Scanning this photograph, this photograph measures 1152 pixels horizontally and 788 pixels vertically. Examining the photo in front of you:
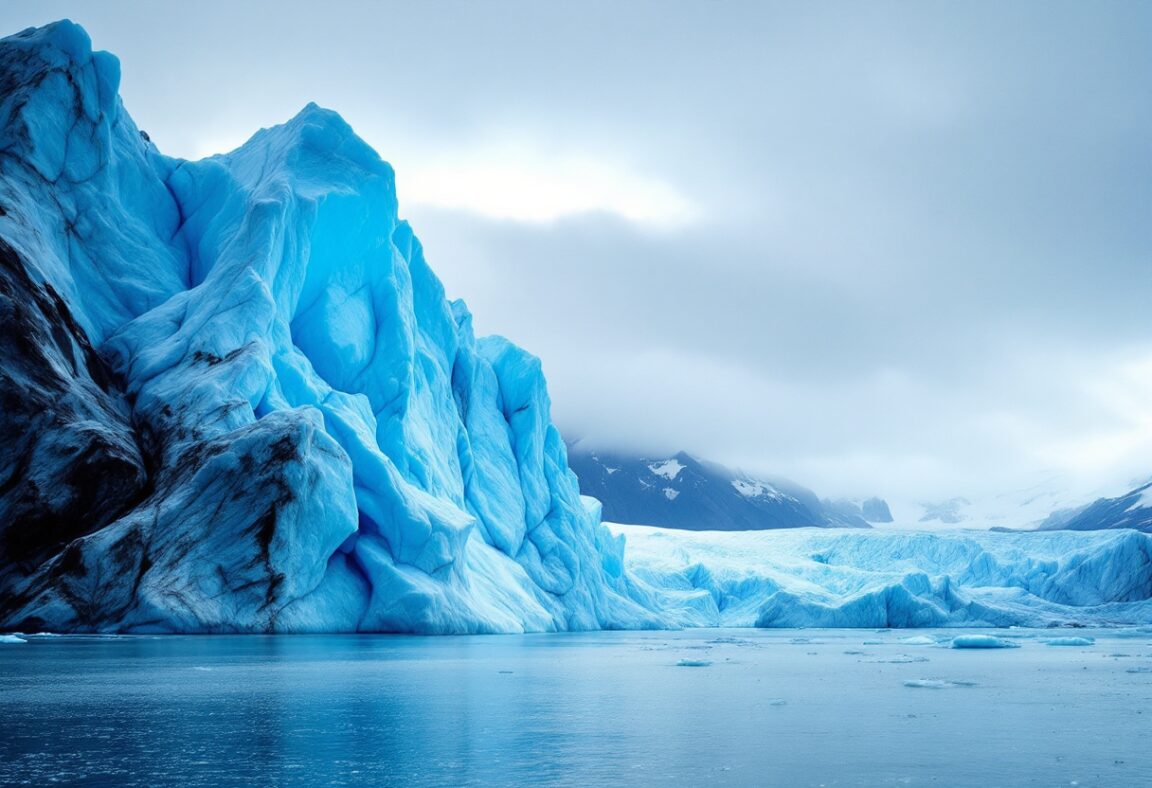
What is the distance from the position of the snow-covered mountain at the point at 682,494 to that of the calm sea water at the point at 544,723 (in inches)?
5612

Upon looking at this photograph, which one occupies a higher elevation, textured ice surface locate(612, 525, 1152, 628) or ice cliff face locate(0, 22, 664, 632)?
ice cliff face locate(0, 22, 664, 632)

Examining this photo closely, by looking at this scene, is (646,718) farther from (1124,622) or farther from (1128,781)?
(1124,622)

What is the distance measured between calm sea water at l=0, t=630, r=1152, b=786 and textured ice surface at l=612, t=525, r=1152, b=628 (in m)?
24.8

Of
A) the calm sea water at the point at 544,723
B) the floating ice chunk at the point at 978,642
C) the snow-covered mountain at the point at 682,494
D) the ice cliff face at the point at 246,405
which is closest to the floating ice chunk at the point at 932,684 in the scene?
the calm sea water at the point at 544,723

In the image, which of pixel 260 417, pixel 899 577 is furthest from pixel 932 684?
pixel 899 577

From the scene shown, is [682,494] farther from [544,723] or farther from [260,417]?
[544,723]

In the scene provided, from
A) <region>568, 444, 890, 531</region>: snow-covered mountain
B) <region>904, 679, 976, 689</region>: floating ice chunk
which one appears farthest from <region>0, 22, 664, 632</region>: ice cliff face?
<region>568, 444, 890, 531</region>: snow-covered mountain

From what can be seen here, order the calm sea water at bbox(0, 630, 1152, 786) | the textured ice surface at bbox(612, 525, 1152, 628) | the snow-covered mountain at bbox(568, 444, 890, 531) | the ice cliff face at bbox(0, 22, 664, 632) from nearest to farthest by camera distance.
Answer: the calm sea water at bbox(0, 630, 1152, 786) < the ice cliff face at bbox(0, 22, 664, 632) < the textured ice surface at bbox(612, 525, 1152, 628) < the snow-covered mountain at bbox(568, 444, 890, 531)

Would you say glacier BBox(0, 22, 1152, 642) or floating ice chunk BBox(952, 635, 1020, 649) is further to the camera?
floating ice chunk BBox(952, 635, 1020, 649)

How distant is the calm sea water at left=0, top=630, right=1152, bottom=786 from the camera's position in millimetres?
4973

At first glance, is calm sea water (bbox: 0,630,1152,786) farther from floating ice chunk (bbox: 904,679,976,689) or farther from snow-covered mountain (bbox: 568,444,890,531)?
snow-covered mountain (bbox: 568,444,890,531)

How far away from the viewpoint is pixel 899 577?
128 ft

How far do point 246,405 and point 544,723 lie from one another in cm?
1444

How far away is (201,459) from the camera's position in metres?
17.9
